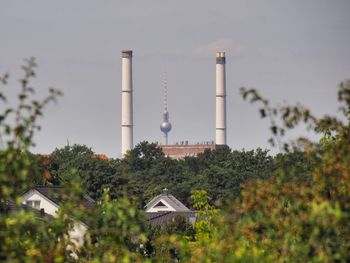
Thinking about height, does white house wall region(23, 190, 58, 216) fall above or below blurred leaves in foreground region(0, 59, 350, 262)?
above

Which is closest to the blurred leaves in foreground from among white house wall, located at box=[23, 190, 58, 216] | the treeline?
white house wall, located at box=[23, 190, 58, 216]

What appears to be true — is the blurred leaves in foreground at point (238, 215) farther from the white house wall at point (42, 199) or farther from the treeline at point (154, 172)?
the treeline at point (154, 172)

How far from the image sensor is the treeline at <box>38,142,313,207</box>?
448 feet

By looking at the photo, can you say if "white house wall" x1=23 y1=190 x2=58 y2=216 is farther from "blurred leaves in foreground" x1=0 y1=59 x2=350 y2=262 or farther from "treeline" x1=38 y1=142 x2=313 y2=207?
"blurred leaves in foreground" x1=0 y1=59 x2=350 y2=262

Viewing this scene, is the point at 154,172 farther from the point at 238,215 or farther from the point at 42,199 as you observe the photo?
the point at 238,215

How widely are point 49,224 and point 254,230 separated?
9.81 ft

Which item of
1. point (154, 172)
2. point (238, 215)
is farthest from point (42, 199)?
point (154, 172)

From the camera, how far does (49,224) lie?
15977mm

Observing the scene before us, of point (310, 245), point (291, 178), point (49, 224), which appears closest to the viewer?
point (310, 245)

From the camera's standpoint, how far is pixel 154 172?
597 ft

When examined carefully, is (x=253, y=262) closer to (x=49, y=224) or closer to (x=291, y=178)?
(x=291, y=178)

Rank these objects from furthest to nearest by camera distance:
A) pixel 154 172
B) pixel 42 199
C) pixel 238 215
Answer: pixel 154 172, pixel 42 199, pixel 238 215

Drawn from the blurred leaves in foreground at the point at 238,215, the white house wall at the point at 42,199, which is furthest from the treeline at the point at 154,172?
the blurred leaves in foreground at the point at 238,215

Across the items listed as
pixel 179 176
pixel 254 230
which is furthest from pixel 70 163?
pixel 254 230
